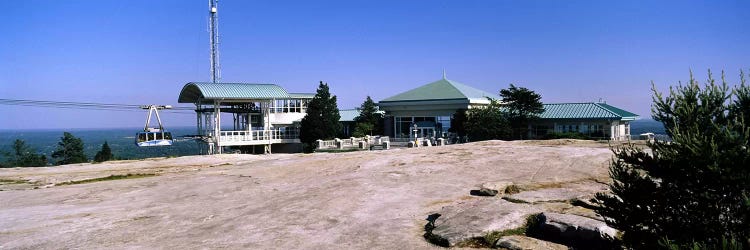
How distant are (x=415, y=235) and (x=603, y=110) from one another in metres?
37.5

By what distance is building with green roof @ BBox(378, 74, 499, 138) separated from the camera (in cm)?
4847

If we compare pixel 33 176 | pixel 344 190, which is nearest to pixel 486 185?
pixel 344 190

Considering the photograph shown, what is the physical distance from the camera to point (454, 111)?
48219 millimetres

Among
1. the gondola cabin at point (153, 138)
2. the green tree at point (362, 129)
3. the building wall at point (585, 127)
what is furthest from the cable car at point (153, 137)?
the building wall at point (585, 127)

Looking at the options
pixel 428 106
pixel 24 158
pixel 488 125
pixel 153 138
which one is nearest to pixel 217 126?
pixel 153 138

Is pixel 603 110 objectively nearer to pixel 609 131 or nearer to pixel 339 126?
pixel 609 131

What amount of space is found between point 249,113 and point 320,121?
24.9 ft

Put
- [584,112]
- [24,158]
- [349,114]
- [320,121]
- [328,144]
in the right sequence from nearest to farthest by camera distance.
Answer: [584,112], [328,144], [320,121], [24,158], [349,114]

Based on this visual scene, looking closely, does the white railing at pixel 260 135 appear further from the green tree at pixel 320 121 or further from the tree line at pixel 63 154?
the tree line at pixel 63 154

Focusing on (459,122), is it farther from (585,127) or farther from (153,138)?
(153,138)

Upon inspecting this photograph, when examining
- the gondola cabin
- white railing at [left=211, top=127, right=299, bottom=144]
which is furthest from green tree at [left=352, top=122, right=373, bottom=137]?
the gondola cabin

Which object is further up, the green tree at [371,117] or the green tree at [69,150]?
the green tree at [371,117]

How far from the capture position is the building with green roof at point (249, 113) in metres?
46.7

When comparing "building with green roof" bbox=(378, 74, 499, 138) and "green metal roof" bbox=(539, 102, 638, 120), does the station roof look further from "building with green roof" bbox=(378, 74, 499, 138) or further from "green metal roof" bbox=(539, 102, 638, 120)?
"green metal roof" bbox=(539, 102, 638, 120)
